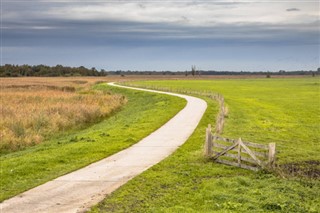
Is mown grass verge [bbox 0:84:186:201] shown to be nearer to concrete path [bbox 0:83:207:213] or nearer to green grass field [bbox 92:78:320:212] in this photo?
concrete path [bbox 0:83:207:213]

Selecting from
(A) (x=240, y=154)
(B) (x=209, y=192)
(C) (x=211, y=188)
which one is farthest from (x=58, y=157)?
(B) (x=209, y=192)

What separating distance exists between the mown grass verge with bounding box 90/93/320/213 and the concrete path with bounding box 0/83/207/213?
2.17 ft

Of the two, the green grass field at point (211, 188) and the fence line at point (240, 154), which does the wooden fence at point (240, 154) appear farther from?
the green grass field at point (211, 188)

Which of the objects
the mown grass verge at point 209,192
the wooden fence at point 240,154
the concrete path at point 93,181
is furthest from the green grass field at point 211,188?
the concrete path at point 93,181

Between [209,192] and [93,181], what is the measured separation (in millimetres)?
4475

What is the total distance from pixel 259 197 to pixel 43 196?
7.12 m

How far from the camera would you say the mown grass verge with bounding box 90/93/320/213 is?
14031 millimetres

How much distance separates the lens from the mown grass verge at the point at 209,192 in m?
14.0

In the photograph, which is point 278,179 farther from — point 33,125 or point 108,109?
point 108,109

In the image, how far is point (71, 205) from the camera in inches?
558

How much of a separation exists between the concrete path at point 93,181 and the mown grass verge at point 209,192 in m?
0.66

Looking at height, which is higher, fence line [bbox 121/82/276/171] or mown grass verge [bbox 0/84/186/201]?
fence line [bbox 121/82/276/171]

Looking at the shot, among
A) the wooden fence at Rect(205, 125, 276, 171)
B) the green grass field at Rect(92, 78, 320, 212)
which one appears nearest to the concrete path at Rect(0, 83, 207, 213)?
the green grass field at Rect(92, 78, 320, 212)

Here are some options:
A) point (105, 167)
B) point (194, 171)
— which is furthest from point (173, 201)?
point (105, 167)
